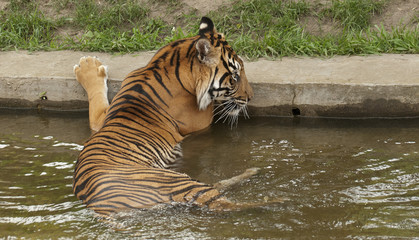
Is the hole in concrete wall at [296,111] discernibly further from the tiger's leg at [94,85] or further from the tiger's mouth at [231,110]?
the tiger's leg at [94,85]

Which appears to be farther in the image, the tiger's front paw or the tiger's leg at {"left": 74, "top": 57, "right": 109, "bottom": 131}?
the tiger's front paw

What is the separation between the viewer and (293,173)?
4.02 m

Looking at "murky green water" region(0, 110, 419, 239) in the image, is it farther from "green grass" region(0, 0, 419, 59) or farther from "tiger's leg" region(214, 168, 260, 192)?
"green grass" region(0, 0, 419, 59)

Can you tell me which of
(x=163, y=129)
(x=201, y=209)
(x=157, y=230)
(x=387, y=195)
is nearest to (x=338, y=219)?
(x=387, y=195)

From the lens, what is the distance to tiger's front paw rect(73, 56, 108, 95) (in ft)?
16.5

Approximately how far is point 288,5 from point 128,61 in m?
1.77

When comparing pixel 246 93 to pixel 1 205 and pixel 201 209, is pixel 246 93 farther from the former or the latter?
pixel 1 205

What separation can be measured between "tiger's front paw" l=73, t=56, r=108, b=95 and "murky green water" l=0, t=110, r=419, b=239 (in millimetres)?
337

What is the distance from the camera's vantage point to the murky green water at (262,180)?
3189 millimetres

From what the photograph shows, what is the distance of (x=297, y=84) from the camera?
4.86 metres

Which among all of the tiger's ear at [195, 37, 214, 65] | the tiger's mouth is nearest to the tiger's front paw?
the tiger's mouth

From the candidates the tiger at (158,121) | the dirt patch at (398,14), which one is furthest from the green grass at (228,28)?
the tiger at (158,121)

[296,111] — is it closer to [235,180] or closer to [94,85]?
[235,180]

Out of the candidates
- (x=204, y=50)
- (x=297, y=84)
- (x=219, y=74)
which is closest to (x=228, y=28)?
(x=297, y=84)
